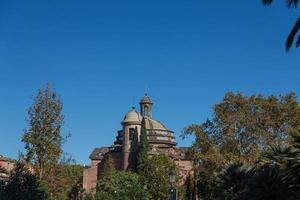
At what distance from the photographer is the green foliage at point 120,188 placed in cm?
6425

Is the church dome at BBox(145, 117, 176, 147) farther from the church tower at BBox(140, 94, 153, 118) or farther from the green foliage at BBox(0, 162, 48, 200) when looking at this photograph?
the green foliage at BBox(0, 162, 48, 200)

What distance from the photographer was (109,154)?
99.3 metres

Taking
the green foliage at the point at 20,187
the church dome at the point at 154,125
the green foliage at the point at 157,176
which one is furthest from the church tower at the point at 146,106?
the green foliage at the point at 20,187

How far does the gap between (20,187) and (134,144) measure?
205 ft

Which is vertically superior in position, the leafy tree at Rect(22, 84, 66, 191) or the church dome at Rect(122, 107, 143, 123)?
the church dome at Rect(122, 107, 143, 123)

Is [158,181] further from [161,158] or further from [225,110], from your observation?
[225,110]

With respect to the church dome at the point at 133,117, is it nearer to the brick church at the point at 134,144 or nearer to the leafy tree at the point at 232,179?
the brick church at the point at 134,144

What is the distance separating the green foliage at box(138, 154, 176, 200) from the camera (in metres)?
73.0

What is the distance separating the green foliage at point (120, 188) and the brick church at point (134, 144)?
65.4 ft

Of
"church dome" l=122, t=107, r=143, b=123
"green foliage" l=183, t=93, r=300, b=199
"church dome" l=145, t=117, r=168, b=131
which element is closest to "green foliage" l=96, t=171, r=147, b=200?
"green foliage" l=183, t=93, r=300, b=199

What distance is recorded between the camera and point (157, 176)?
73.9 m

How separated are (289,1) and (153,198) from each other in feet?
191

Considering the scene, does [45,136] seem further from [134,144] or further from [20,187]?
[134,144]

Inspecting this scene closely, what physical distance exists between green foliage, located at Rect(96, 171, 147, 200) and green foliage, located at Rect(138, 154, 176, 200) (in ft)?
8.26
